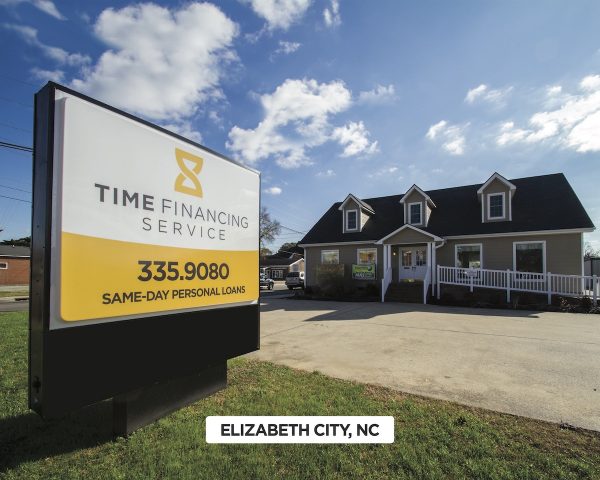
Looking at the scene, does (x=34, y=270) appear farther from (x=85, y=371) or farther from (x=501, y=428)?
(x=501, y=428)

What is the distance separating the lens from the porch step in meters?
17.2

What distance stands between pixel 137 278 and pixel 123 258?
25 cm

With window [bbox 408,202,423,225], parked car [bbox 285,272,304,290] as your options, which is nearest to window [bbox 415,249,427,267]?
window [bbox 408,202,423,225]

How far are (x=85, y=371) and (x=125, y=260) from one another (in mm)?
992

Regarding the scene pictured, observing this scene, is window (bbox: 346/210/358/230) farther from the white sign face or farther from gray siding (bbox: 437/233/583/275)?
the white sign face

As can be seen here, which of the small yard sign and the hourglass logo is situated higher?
the hourglass logo

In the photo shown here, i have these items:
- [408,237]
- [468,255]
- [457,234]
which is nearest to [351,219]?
[408,237]

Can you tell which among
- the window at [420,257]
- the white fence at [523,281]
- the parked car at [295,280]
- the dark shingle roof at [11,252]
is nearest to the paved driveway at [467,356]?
the white fence at [523,281]

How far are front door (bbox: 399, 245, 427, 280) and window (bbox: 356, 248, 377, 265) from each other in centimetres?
170

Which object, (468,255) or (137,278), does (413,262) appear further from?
(137,278)

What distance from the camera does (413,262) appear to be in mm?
19453

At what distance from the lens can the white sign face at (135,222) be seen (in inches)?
104

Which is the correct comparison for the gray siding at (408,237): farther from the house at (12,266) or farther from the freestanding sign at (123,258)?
the house at (12,266)

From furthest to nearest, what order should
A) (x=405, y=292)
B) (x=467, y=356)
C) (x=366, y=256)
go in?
(x=366, y=256), (x=405, y=292), (x=467, y=356)
